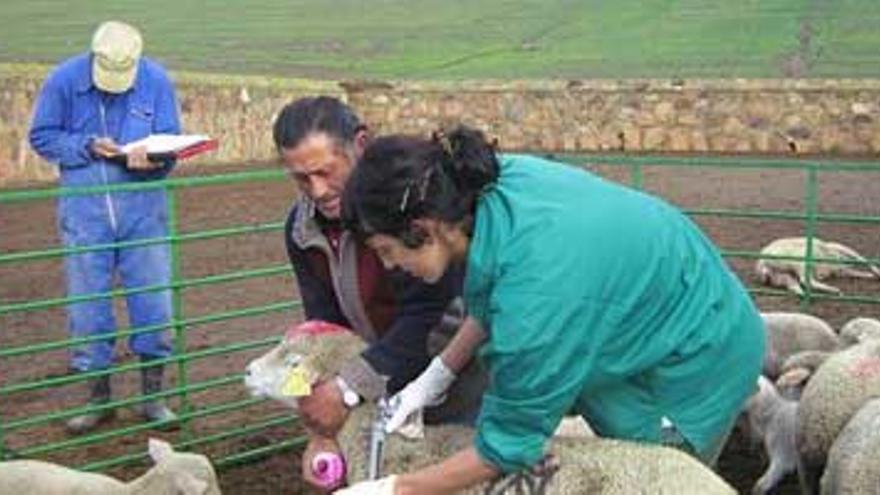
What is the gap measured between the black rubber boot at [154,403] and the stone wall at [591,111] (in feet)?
37.2

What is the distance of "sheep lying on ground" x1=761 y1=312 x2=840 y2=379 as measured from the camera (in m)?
6.92

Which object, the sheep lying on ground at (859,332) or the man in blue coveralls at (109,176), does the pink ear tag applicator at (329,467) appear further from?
the sheep lying on ground at (859,332)

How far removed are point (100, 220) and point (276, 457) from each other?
1384 mm

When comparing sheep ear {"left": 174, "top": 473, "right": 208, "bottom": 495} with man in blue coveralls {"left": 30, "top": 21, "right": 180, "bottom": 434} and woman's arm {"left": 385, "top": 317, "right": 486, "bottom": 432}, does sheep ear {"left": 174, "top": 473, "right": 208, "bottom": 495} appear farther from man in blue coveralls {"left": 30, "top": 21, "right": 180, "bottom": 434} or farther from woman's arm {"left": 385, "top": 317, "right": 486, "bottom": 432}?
man in blue coveralls {"left": 30, "top": 21, "right": 180, "bottom": 434}

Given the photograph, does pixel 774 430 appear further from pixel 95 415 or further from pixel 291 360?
pixel 95 415

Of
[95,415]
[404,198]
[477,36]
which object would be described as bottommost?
[477,36]

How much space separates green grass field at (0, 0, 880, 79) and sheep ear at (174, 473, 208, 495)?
54.5 ft

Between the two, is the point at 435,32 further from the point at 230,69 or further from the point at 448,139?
the point at 448,139

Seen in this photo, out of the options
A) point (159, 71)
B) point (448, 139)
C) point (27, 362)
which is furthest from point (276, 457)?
point (448, 139)

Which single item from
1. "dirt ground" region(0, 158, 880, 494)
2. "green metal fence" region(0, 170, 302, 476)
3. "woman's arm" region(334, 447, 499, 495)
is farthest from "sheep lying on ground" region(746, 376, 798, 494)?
"woman's arm" region(334, 447, 499, 495)

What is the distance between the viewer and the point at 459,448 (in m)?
3.72

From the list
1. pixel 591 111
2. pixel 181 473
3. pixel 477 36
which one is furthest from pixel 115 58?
pixel 477 36

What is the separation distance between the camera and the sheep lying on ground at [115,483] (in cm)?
479

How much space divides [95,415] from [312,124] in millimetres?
3563
